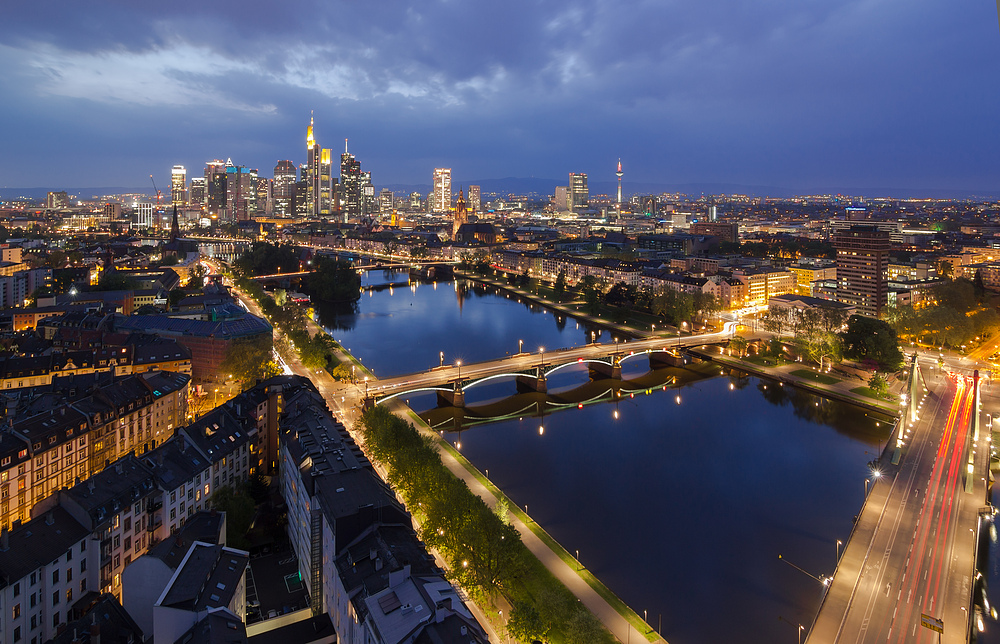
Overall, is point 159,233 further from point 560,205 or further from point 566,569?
point 560,205

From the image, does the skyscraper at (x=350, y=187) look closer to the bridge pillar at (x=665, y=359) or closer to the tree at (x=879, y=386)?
the bridge pillar at (x=665, y=359)

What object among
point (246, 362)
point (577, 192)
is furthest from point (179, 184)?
point (246, 362)

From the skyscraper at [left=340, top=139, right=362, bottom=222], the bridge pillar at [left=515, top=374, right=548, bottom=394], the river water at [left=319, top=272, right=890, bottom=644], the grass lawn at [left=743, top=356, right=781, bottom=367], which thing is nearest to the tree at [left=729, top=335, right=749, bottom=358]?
the grass lawn at [left=743, top=356, right=781, bottom=367]

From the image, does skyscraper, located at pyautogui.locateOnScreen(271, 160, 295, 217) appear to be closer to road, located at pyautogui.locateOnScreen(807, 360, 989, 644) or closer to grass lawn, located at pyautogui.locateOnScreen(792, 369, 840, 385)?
grass lawn, located at pyautogui.locateOnScreen(792, 369, 840, 385)

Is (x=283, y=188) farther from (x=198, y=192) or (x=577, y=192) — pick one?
(x=577, y=192)

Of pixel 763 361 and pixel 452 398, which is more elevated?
pixel 763 361

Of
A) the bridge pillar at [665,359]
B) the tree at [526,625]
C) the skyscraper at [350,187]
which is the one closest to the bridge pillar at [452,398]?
the bridge pillar at [665,359]
